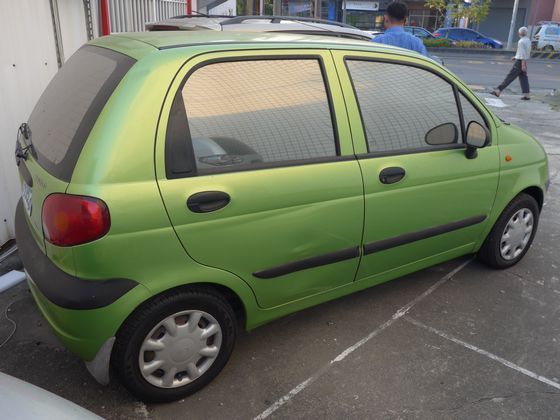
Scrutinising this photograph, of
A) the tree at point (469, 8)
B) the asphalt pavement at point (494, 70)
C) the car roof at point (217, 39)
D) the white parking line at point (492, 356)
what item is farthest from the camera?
the tree at point (469, 8)

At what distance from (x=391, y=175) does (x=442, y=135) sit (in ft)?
1.79

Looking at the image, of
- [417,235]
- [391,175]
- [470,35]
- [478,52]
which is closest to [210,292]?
[391,175]

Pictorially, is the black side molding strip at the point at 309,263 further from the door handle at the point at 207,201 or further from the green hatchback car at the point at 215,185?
the door handle at the point at 207,201

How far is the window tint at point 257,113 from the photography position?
2.31 meters

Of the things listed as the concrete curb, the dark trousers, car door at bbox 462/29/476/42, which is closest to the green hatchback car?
the dark trousers

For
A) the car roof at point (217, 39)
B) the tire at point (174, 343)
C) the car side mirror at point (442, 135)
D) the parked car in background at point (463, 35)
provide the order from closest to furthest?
the tire at point (174, 343)
the car roof at point (217, 39)
the car side mirror at point (442, 135)
the parked car in background at point (463, 35)

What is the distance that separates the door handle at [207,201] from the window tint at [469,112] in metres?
1.84

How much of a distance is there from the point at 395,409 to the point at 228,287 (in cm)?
103

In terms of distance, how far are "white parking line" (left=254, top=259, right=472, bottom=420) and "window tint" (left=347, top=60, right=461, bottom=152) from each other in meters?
1.11

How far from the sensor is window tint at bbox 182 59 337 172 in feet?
7.57

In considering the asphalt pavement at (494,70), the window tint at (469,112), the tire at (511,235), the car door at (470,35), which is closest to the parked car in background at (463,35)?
the car door at (470,35)

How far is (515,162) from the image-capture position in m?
3.61

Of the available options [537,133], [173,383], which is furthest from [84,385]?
[537,133]

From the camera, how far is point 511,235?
387 centimetres
